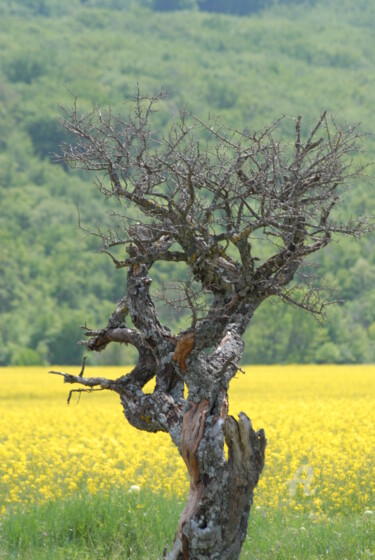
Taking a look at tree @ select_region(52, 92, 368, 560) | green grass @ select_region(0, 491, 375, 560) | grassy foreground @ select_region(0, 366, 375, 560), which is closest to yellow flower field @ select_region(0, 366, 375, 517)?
grassy foreground @ select_region(0, 366, 375, 560)

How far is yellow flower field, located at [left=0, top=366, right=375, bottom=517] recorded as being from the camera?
37.7ft

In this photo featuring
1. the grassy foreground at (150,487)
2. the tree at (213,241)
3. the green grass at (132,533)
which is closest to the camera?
the tree at (213,241)

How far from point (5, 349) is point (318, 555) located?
200 feet

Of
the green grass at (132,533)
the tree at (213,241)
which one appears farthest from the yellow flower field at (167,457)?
the tree at (213,241)

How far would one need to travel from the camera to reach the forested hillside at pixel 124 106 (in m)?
69.6

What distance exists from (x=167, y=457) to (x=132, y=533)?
432 centimetres

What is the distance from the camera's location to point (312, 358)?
67.0 m

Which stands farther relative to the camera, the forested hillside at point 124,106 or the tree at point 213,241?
the forested hillside at point 124,106

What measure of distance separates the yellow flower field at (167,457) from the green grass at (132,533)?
3.26 ft

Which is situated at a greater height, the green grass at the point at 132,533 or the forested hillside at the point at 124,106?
the forested hillside at the point at 124,106

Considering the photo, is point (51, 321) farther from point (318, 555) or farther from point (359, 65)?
point (359, 65)

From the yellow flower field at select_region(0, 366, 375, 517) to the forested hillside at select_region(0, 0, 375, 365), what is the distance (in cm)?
374

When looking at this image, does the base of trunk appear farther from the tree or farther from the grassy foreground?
the grassy foreground

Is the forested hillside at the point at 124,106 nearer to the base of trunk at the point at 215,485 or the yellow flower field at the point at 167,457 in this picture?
the base of trunk at the point at 215,485
